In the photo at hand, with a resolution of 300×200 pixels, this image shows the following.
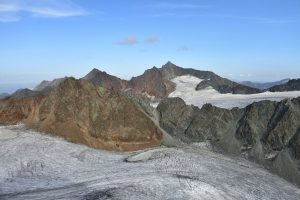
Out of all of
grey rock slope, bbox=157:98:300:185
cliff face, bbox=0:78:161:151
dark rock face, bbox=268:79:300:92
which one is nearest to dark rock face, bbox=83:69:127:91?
dark rock face, bbox=268:79:300:92

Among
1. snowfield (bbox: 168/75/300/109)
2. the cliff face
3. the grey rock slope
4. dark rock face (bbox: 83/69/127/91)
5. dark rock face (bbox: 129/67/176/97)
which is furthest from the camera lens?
dark rock face (bbox: 83/69/127/91)

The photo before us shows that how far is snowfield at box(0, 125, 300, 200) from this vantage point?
143ft

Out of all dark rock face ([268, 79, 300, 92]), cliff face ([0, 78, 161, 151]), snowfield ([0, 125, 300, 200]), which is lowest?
snowfield ([0, 125, 300, 200])

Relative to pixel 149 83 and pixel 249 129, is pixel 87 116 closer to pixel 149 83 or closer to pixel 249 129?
pixel 249 129

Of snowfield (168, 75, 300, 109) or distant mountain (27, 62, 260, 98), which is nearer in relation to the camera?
snowfield (168, 75, 300, 109)

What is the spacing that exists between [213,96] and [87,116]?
251 feet

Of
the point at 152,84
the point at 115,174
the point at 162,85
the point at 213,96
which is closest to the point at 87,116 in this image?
the point at 115,174

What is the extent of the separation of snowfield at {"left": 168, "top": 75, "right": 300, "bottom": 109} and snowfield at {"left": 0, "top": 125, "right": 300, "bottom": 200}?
185ft

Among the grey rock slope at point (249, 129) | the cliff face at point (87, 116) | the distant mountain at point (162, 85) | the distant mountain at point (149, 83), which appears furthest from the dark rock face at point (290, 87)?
the cliff face at point (87, 116)

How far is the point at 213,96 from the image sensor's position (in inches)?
5773

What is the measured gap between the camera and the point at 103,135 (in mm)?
72812

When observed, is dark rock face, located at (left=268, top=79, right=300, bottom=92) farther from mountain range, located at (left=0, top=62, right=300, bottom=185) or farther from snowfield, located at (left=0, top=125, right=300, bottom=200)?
snowfield, located at (left=0, top=125, right=300, bottom=200)

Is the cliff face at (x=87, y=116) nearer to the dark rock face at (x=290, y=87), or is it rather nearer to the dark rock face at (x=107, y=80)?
the dark rock face at (x=290, y=87)

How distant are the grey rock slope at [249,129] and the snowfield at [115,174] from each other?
1827 centimetres
